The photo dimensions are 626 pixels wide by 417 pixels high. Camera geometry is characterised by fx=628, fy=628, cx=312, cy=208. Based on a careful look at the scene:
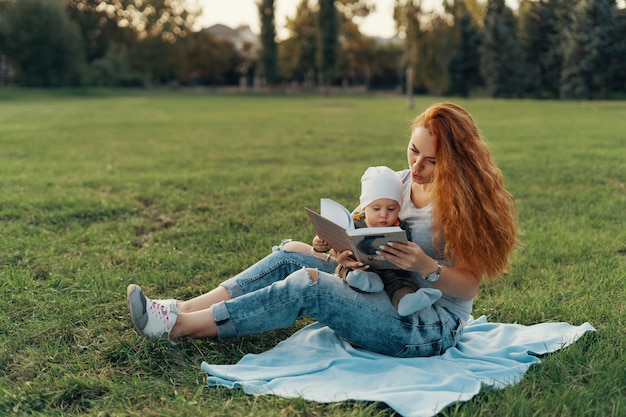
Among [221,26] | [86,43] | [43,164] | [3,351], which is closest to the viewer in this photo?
[3,351]

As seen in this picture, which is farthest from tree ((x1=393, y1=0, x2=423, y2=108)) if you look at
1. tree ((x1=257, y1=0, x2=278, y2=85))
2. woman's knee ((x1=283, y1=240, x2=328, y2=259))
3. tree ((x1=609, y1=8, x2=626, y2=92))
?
woman's knee ((x1=283, y1=240, x2=328, y2=259))

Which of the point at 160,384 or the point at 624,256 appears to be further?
the point at 624,256

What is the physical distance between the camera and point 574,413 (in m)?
2.67

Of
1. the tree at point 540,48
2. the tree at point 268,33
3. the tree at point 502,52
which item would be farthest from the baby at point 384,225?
the tree at point 268,33

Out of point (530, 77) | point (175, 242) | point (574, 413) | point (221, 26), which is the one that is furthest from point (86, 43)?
point (574, 413)

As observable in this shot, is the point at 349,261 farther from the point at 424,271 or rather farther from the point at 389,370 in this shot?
the point at 389,370

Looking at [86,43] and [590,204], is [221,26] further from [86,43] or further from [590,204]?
[590,204]

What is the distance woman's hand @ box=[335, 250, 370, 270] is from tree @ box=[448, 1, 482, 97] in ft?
127

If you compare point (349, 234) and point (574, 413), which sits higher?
point (349, 234)

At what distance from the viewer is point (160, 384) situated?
297 centimetres

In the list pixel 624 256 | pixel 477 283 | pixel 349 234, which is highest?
pixel 349 234

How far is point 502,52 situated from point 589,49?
275 inches

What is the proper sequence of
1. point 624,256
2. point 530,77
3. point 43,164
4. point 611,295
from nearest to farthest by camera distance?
point 611,295
point 624,256
point 43,164
point 530,77

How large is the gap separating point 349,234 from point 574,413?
→ 4.00ft
